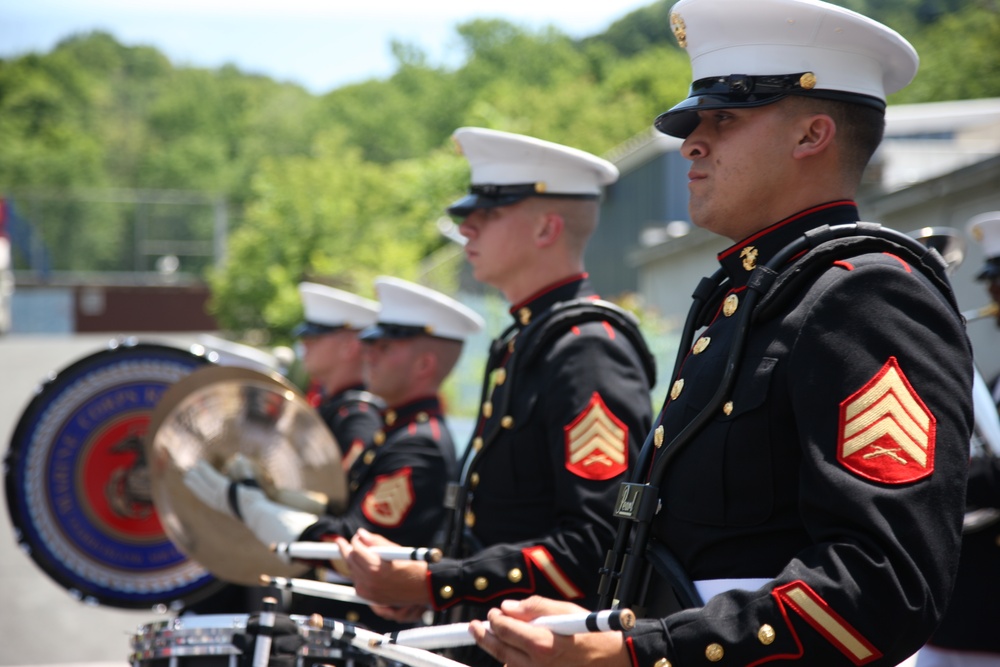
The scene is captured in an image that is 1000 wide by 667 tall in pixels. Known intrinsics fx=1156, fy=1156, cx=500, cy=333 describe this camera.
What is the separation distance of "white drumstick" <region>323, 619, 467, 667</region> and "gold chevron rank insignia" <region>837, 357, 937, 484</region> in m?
0.79

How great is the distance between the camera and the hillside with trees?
18.8m

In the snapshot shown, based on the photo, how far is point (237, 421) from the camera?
13.6 feet

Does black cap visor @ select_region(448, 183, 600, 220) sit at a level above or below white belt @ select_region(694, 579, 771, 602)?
above

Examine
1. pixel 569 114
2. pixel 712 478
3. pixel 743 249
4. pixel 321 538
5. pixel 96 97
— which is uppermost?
pixel 96 97

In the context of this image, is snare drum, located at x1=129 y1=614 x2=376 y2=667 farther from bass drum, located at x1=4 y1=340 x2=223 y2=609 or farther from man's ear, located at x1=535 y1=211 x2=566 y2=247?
bass drum, located at x1=4 y1=340 x2=223 y2=609

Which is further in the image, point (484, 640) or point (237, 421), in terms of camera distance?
point (237, 421)

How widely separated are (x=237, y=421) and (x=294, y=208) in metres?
23.3

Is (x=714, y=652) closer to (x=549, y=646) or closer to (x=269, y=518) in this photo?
(x=549, y=646)

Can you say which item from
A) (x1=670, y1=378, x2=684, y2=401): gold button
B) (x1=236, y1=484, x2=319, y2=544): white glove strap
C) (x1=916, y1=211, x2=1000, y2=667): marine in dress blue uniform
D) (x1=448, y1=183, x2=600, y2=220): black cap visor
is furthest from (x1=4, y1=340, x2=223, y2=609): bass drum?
(x1=670, y1=378, x2=684, y2=401): gold button

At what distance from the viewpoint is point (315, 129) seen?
75000 mm

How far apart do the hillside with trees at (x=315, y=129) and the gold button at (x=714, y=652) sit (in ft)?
23.7

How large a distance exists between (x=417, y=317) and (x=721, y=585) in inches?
132

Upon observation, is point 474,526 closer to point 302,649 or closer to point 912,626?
point 302,649

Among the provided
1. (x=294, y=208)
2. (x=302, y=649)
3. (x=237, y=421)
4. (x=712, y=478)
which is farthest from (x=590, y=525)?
(x=294, y=208)
